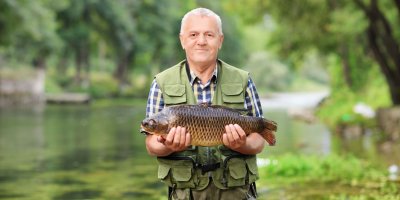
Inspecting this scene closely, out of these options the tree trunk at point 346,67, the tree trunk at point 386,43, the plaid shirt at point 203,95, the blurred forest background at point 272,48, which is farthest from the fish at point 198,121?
the tree trunk at point 346,67

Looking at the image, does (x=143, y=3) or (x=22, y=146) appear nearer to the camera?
(x=22, y=146)

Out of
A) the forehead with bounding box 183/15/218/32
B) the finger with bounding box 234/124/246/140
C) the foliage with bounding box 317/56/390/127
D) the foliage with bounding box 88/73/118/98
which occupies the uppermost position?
the foliage with bounding box 88/73/118/98

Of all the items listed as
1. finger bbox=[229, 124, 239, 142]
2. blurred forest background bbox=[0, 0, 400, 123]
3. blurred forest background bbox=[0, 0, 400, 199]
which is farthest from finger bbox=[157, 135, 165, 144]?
blurred forest background bbox=[0, 0, 400, 123]

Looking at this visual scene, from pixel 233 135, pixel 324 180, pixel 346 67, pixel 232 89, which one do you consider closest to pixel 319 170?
pixel 324 180

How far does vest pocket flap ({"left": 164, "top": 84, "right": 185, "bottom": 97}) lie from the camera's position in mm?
4332

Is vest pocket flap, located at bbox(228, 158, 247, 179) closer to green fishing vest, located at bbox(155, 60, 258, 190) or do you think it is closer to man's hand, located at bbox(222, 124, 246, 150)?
green fishing vest, located at bbox(155, 60, 258, 190)

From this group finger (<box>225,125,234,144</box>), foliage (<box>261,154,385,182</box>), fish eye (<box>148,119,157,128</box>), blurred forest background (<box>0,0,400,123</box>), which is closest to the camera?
fish eye (<box>148,119,157,128</box>)

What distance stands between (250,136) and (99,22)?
237ft

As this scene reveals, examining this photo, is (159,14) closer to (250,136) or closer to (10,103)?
A: (10,103)

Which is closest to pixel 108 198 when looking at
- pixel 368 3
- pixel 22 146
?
pixel 22 146

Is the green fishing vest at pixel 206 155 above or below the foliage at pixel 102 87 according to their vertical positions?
below

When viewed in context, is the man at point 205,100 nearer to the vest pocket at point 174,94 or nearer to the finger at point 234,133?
the vest pocket at point 174,94

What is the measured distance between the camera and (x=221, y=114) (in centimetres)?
414

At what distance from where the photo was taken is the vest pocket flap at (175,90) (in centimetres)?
433
